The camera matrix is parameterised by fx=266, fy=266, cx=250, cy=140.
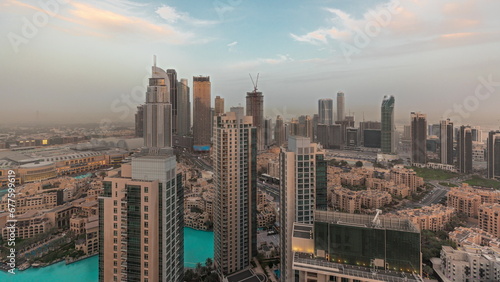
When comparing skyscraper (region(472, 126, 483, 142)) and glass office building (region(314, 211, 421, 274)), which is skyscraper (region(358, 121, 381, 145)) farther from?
glass office building (region(314, 211, 421, 274))

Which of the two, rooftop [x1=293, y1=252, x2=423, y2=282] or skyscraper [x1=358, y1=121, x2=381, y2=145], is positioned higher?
skyscraper [x1=358, y1=121, x2=381, y2=145]

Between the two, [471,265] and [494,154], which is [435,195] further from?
[471,265]

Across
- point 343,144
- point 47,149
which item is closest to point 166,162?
point 47,149

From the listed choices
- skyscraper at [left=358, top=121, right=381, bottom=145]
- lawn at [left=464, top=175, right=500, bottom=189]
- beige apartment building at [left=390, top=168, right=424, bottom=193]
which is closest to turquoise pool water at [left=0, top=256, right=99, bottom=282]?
beige apartment building at [left=390, top=168, right=424, bottom=193]

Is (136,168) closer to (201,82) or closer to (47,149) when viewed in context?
(47,149)

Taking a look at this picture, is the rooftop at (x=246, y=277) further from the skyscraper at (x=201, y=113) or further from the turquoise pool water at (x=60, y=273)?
the skyscraper at (x=201, y=113)

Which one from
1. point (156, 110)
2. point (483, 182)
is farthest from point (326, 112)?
point (156, 110)

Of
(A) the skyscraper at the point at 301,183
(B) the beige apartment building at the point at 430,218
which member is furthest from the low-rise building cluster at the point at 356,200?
(A) the skyscraper at the point at 301,183
